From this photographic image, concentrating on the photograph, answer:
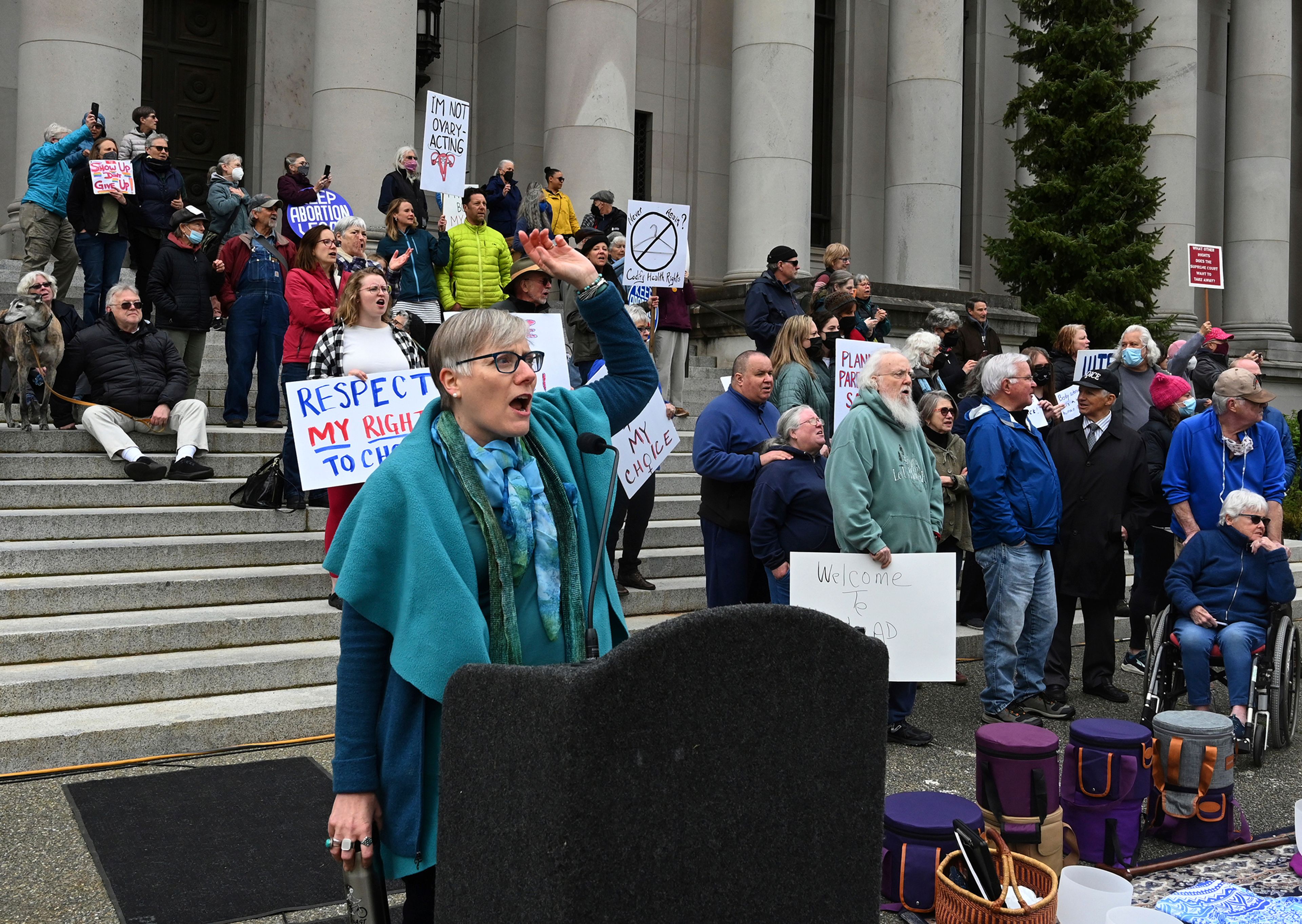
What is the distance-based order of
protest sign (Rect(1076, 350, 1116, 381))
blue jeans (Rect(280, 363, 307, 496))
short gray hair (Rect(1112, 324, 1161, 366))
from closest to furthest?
blue jeans (Rect(280, 363, 307, 496)), short gray hair (Rect(1112, 324, 1161, 366)), protest sign (Rect(1076, 350, 1116, 381))

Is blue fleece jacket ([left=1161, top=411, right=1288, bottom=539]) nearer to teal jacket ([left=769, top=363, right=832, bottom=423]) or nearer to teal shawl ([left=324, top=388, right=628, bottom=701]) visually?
teal jacket ([left=769, top=363, right=832, bottom=423])

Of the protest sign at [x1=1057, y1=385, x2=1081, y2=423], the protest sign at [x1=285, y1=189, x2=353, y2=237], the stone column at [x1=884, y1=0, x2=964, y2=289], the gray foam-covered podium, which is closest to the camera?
the gray foam-covered podium

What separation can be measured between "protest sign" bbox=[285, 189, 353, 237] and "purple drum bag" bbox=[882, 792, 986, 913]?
8.83m

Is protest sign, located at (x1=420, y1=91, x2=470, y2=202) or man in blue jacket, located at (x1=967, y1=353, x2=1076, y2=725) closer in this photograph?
man in blue jacket, located at (x1=967, y1=353, x2=1076, y2=725)

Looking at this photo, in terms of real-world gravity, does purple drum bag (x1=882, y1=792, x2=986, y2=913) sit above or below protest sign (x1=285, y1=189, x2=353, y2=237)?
below

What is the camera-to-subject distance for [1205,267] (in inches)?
593

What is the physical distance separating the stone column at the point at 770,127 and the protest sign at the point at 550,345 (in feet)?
34.4

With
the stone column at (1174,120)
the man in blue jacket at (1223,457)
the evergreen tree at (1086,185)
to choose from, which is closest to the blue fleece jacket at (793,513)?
the man in blue jacket at (1223,457)

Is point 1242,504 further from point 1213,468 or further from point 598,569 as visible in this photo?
point 598,569

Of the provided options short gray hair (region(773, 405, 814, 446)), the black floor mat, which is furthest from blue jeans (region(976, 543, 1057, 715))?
the black floor mat

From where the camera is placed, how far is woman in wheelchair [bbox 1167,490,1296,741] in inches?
277

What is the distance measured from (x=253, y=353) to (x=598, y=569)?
27.1ft

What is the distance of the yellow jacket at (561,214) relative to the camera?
46.4ft

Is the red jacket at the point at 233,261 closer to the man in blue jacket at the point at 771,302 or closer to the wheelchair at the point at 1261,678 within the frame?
the man in blue jacket at the point at 771,302
